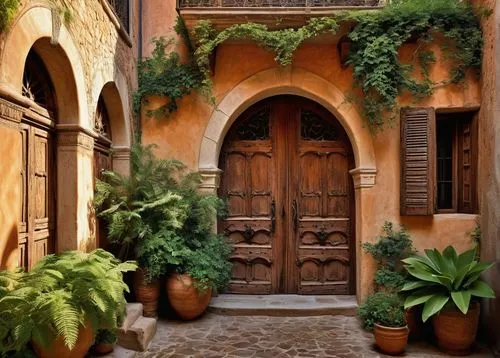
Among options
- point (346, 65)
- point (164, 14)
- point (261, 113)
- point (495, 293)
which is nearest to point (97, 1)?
point (164, 14)

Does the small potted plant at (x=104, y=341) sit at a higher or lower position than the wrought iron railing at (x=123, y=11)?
lower

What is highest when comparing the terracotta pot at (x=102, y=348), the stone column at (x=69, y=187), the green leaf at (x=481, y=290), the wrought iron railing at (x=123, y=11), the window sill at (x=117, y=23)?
the wrought iron railing at (x=123, y=11)

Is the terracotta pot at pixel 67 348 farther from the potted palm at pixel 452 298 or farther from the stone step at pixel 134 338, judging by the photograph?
the potted palm at pixel 452 298

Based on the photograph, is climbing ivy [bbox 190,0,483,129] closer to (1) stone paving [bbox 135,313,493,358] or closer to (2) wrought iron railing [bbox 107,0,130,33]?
(2) wrought iron railing [bbox 107,0,130,33]

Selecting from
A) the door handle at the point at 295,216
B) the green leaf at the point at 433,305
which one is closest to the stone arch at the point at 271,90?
the door handle at the point at 295,216

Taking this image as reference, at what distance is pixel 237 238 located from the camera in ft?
22.3

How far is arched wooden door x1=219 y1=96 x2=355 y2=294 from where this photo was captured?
6719 millimetres

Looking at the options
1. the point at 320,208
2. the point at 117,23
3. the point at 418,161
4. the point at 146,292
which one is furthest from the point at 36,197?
the point at 418,161

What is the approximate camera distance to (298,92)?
21.2 ft

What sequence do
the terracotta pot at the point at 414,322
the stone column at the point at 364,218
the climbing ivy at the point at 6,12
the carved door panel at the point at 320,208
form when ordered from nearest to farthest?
the climbing ivy at the point at 6,12 < the terracotta pot at the point at 414,322 < the stone column at the point at 364,218 < the carved door panel at the point at 320,208

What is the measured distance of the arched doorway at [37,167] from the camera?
3754mm

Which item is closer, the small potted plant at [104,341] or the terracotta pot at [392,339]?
the small potted plant at [104,341]

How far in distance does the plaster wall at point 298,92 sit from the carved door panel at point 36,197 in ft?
7.45

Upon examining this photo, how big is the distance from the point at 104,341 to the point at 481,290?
4.05m
